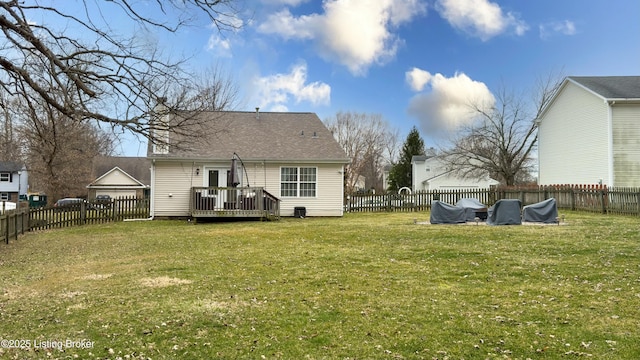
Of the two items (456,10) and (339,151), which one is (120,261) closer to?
(339,151)

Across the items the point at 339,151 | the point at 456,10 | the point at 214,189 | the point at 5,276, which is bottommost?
the point at 5,276

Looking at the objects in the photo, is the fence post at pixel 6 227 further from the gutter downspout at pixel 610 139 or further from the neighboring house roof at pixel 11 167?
the neighboring house roof at pixel 11 167

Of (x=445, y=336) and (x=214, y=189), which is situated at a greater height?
(x=214, y=189)

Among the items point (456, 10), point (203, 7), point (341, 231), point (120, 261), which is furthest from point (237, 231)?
point (456, 10)

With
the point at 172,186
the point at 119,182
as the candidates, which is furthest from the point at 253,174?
the point at 119,182

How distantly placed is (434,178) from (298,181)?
2761 cm

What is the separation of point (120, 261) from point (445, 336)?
24.1 ft

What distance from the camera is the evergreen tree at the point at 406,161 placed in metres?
49.2

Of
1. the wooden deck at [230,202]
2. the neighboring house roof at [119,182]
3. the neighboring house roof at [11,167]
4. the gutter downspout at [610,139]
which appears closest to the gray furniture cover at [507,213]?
the wooden deck at [230,202]

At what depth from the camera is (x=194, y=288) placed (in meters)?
6.43

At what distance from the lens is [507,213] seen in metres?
14.6

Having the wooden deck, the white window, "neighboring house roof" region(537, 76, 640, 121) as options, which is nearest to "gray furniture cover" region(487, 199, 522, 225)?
the white window

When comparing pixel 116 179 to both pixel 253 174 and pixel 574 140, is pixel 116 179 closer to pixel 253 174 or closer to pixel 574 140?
pixel 253 174

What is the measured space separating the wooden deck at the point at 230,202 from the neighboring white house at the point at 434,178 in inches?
1124
